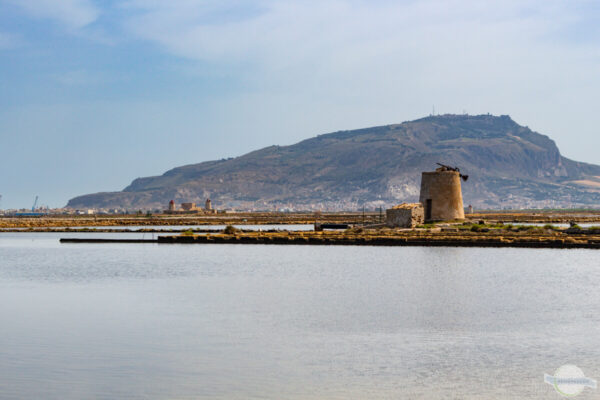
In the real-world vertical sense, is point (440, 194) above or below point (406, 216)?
above

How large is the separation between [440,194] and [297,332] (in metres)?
39.1

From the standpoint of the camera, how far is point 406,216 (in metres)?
45.6

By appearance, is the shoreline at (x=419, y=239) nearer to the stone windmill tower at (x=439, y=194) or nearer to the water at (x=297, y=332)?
the water at (x=297, y=332)

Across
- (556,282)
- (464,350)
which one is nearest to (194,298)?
(464,350)

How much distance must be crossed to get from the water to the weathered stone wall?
25.0 metres

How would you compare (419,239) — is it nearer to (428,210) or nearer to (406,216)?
(406,216)

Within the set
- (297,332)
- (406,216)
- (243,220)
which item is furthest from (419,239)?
(243,220)

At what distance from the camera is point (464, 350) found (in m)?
11.4

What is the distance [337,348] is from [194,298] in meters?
7.01

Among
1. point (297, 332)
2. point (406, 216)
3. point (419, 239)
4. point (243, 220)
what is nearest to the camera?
point (297, 332)

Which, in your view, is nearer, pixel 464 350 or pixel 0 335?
pixel 464 350

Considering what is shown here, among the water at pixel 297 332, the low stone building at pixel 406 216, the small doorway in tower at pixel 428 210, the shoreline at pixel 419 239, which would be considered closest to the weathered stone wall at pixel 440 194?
the small doorway in tower at pixel 428 210

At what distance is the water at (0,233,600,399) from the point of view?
370 inches

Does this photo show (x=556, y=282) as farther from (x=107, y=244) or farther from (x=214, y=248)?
(x=107, y=244)
